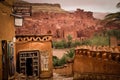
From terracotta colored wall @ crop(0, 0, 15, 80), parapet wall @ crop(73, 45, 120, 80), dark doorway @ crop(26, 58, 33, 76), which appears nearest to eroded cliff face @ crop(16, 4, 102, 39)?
dark doorway @ crop(26, 58, 33, 76)

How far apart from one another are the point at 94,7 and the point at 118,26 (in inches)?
187

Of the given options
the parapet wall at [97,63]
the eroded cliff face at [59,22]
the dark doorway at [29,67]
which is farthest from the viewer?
the eroded cliff face at [59,22]

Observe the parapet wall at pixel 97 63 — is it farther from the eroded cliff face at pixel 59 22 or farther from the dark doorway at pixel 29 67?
the eroded cliff face at pixel 59 22

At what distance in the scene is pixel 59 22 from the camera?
35.4 metres

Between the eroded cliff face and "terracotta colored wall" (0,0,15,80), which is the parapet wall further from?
the eroded cliff face

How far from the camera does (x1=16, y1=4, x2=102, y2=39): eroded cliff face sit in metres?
34.6

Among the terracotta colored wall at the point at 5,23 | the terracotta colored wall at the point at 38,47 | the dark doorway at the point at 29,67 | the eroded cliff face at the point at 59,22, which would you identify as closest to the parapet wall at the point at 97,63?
the terracotta colored wall at the point at 38,47

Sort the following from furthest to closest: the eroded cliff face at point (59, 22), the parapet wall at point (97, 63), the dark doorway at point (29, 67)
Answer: the eroded cliff face at point (59, 22) → the dark doorway at point (29, 67) → the parapet wall at point (97, 63)

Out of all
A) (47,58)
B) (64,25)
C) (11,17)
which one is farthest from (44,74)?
(64,25)

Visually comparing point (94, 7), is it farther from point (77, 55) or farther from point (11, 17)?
point (11, 17)

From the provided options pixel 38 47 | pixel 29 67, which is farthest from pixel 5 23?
pixel 29 67

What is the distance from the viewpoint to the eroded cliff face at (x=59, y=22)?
114 ft

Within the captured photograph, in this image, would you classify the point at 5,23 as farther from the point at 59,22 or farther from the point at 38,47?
the point at 59,22

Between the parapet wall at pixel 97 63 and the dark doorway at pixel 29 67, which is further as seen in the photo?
the dark doorway at pixel 29 67
